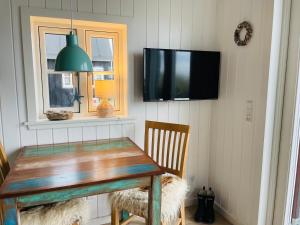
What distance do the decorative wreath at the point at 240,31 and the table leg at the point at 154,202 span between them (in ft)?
4.66

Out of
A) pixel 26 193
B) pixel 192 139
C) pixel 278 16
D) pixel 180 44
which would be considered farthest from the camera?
pixel 192 139

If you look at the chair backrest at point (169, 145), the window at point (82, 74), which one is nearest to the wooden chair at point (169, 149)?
the chair backrest at point (169, 145)

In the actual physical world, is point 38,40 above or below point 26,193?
above

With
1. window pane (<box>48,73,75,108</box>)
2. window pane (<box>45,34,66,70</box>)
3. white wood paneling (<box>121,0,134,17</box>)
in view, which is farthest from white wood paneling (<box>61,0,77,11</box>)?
window pane (<box>48,73,75,108</box>)

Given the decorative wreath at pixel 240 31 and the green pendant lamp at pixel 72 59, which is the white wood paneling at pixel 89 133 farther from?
the decorative wreath at pixel 240 31

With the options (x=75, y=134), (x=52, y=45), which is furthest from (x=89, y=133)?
(x=52, y=45)

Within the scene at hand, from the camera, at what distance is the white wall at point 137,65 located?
1.83m

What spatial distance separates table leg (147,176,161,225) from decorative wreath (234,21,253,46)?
1421 millimetres

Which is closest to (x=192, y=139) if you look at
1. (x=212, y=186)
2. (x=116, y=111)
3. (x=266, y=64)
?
(x=212, y=186)

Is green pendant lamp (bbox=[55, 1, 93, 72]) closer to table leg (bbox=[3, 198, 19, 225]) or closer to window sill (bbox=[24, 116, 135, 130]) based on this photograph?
window sill (bbox=[24, 116, 135, 130])

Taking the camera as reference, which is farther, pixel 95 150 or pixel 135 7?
pixel 135 7

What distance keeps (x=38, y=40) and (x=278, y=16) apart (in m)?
2.00

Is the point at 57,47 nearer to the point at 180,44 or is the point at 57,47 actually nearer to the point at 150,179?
the point at 180,44

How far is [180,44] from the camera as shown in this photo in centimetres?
230
